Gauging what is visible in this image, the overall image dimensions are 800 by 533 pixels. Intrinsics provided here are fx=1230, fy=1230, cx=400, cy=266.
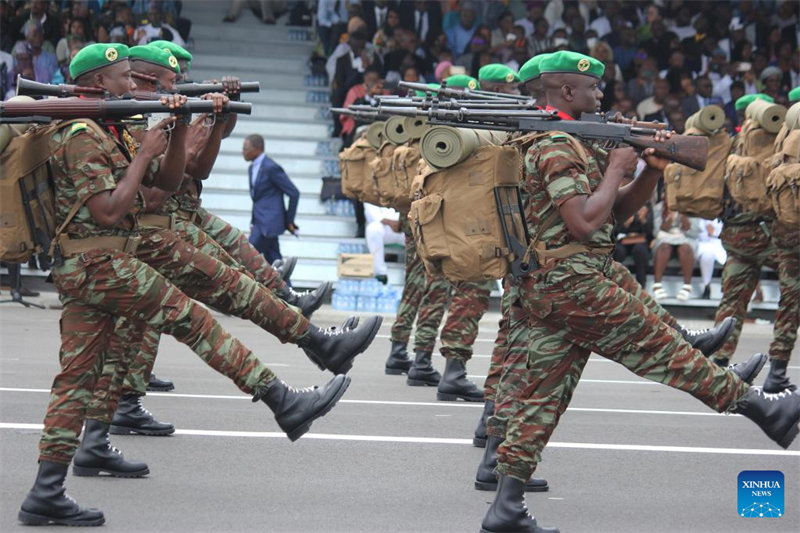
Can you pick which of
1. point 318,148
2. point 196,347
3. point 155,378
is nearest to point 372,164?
point 155,378

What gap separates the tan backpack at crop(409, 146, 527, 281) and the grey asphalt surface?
4.22 feet

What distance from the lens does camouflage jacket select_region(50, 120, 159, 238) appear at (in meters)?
5.88

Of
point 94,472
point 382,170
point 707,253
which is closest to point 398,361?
point 382,170

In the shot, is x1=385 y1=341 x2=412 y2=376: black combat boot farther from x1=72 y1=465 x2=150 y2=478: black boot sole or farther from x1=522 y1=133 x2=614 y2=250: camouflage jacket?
x1=522 y1=133 x2=614 y2=250: camouflage jacket

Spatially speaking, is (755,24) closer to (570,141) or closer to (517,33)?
(517,33)

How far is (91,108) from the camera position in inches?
235

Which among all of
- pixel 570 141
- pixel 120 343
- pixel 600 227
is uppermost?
pixel 570 141

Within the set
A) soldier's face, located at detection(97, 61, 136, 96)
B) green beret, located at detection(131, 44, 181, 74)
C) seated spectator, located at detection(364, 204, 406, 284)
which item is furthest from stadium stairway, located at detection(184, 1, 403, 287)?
soldier's face, located at detection(97, 61, 136, 96)

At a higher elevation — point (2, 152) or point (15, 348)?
point (2, 152)

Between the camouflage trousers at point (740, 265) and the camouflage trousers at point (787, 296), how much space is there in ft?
1.17

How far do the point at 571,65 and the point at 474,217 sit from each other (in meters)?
1.03

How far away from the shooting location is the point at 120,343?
7070 millimetres

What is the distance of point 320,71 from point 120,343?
51.1 ft

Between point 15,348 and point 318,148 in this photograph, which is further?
point 318,148
